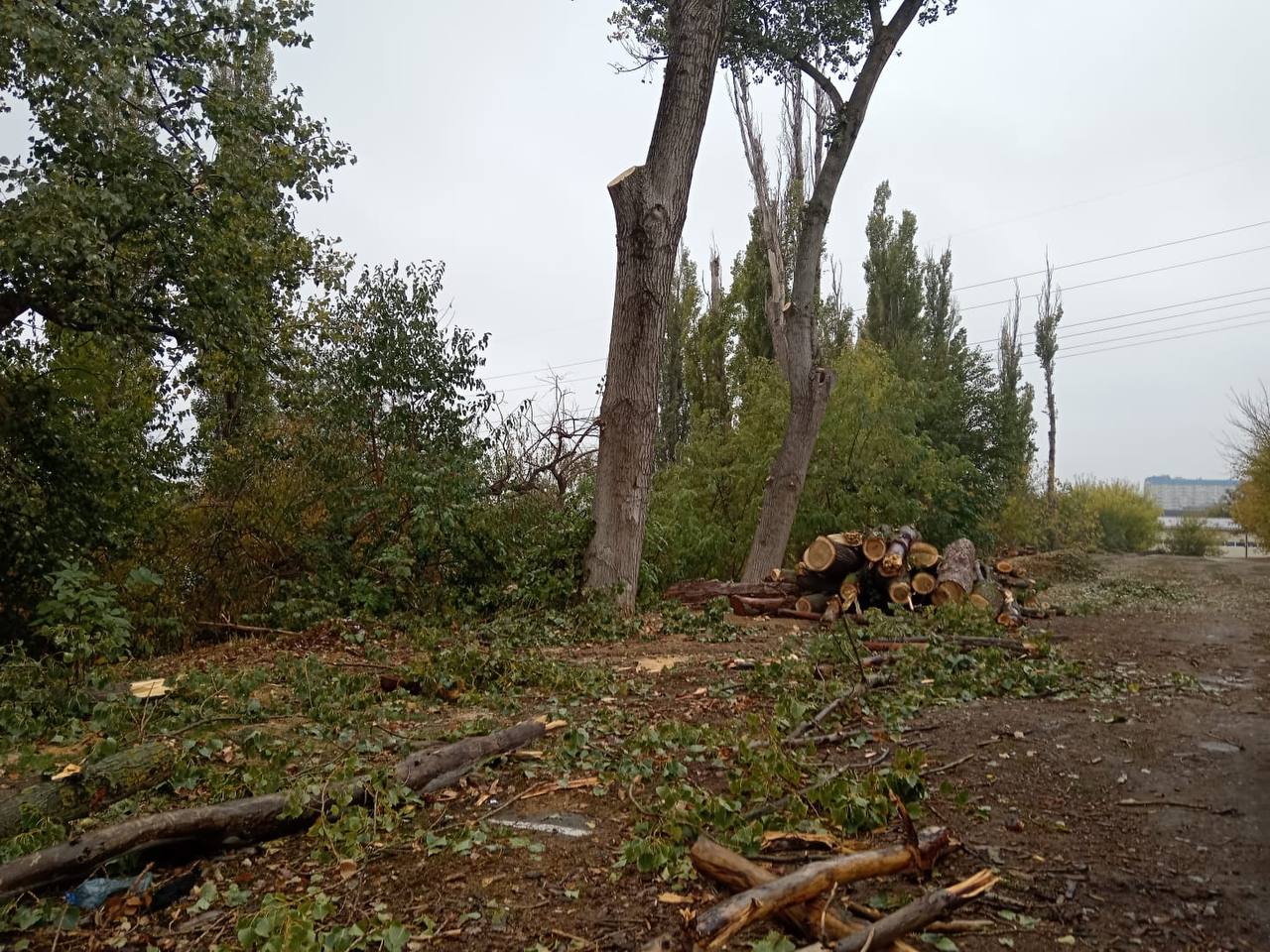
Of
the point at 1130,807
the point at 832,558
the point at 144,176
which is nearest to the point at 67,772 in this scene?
the point at 1130,807

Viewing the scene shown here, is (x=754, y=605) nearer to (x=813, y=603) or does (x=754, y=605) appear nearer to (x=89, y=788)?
(x=813, y=603)

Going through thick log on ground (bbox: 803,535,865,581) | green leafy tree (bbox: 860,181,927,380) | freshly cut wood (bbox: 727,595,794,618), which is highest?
green leafy tree (bbox: 860,181,927,380)

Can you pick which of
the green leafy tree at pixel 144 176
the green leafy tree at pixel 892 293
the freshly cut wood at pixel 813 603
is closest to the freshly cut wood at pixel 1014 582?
the freshly cut wood at pixel 813 603

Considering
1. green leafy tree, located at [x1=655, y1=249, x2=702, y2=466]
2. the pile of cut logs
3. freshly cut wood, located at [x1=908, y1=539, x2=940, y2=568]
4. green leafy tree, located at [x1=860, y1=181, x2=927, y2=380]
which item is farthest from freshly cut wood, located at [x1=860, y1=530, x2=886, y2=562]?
green leafy tree, located at [x1=860, y1=181, x2=927, y2=380]

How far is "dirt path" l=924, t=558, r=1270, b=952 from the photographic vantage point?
2.45 m

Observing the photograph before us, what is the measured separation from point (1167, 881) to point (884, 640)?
16.0 feet

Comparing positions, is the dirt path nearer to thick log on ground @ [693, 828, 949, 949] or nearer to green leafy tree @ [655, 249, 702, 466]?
thick log on ground @ [693, 828, 949, 949]

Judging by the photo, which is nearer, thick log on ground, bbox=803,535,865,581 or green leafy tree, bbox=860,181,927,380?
thick log on ground, bbox=803,535,865,581

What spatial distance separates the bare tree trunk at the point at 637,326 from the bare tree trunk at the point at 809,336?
14.0 feet

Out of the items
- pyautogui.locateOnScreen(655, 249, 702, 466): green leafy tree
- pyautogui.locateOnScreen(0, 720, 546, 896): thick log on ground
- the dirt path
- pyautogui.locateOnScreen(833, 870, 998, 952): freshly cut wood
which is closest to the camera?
pyautogui.locateOnScreen(833, 870, 998, 952): freshly cut wood

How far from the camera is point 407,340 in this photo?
1134cm

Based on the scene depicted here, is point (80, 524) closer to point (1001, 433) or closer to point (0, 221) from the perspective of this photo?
point (0, 221)

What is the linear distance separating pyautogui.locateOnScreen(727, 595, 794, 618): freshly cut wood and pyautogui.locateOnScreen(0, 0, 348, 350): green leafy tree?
5997 mm

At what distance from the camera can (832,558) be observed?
413 inches
